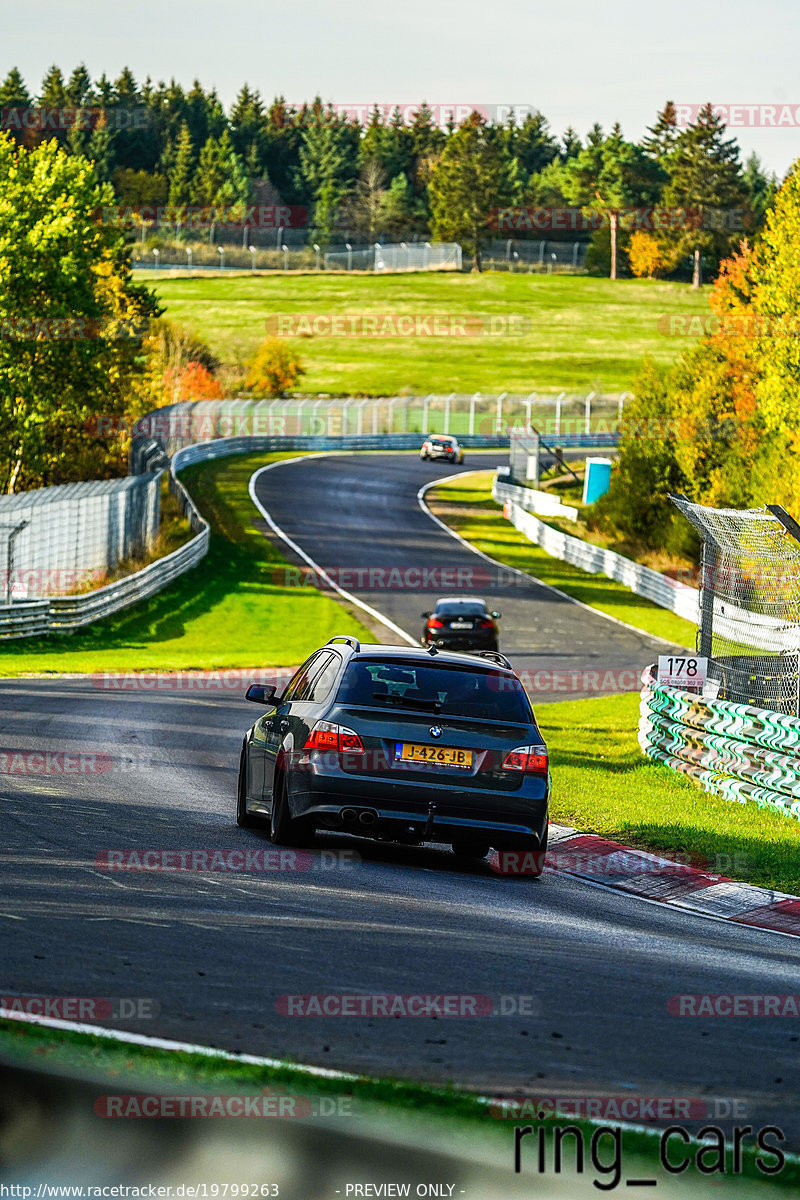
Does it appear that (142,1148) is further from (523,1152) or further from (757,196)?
(757,196)

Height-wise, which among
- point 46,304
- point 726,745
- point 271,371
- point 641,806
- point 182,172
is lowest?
point 641,806

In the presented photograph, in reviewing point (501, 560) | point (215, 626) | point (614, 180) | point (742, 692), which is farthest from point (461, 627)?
point (614, 180)

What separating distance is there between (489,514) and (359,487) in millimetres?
7285

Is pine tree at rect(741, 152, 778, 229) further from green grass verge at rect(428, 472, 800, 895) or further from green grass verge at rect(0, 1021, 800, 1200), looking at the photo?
green grass verge at rect(0, 1021, 800, 1200)

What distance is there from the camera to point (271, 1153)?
4.63m

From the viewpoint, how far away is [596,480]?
6359 cm

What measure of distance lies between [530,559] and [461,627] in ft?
69.9

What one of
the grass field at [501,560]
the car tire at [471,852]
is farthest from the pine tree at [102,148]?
the car tire at [471,852]

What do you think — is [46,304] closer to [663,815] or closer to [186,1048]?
[663,815]

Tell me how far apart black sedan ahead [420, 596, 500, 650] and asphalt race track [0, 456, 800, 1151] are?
18194 mm

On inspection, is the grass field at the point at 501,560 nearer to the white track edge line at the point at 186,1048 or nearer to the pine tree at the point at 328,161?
the white track edge line at the point at 186,1048

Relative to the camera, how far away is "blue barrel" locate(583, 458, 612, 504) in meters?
63.5

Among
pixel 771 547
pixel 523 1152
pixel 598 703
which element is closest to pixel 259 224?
pixel 598 703

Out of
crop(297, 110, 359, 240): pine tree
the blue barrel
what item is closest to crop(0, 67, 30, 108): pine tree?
crop(297, 110, 359, 240): pine tree
